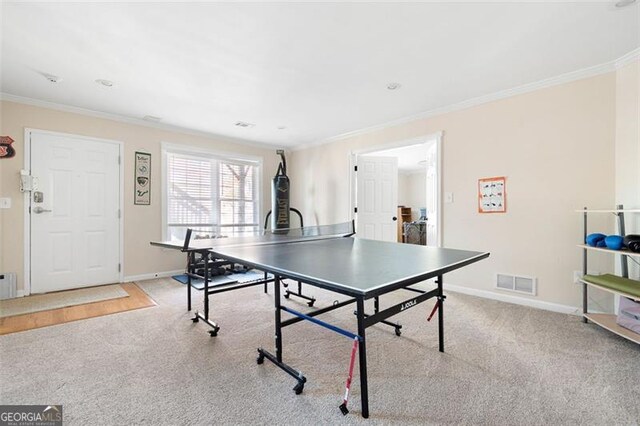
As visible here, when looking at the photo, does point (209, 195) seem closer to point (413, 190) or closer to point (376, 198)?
point (376, 198)

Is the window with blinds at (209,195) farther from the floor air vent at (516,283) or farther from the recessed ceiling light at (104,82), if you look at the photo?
the floor air vent at (516,283)

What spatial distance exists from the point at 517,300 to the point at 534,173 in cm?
139

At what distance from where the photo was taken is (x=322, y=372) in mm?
1868

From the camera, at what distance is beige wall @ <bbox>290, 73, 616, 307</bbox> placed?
8.86 feet

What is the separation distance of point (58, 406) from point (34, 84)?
3.24 m

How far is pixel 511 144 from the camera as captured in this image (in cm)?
318

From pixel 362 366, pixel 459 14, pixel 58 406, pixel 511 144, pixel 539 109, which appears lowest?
pixel 58 406

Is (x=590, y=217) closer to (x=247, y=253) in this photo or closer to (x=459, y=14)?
(x=459, y=14)

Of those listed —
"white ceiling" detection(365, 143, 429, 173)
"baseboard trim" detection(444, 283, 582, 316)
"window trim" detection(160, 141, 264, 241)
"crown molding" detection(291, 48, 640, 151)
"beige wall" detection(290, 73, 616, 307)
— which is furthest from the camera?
"white ceiling" detection(365, 143, 429, 173)

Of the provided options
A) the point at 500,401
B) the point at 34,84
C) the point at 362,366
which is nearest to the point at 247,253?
the point at 362,366

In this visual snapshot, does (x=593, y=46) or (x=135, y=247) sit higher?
(x=593, y=46)

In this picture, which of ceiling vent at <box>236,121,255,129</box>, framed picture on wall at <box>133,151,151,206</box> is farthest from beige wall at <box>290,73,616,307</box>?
framed picture on wall at <box>133,151,151,206</box>

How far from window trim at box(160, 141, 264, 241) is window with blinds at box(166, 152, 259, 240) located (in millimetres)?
38

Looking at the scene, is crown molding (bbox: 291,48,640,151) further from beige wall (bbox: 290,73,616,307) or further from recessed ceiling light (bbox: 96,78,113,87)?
recessed ceiling light (bbox: 96,78,113,87)
